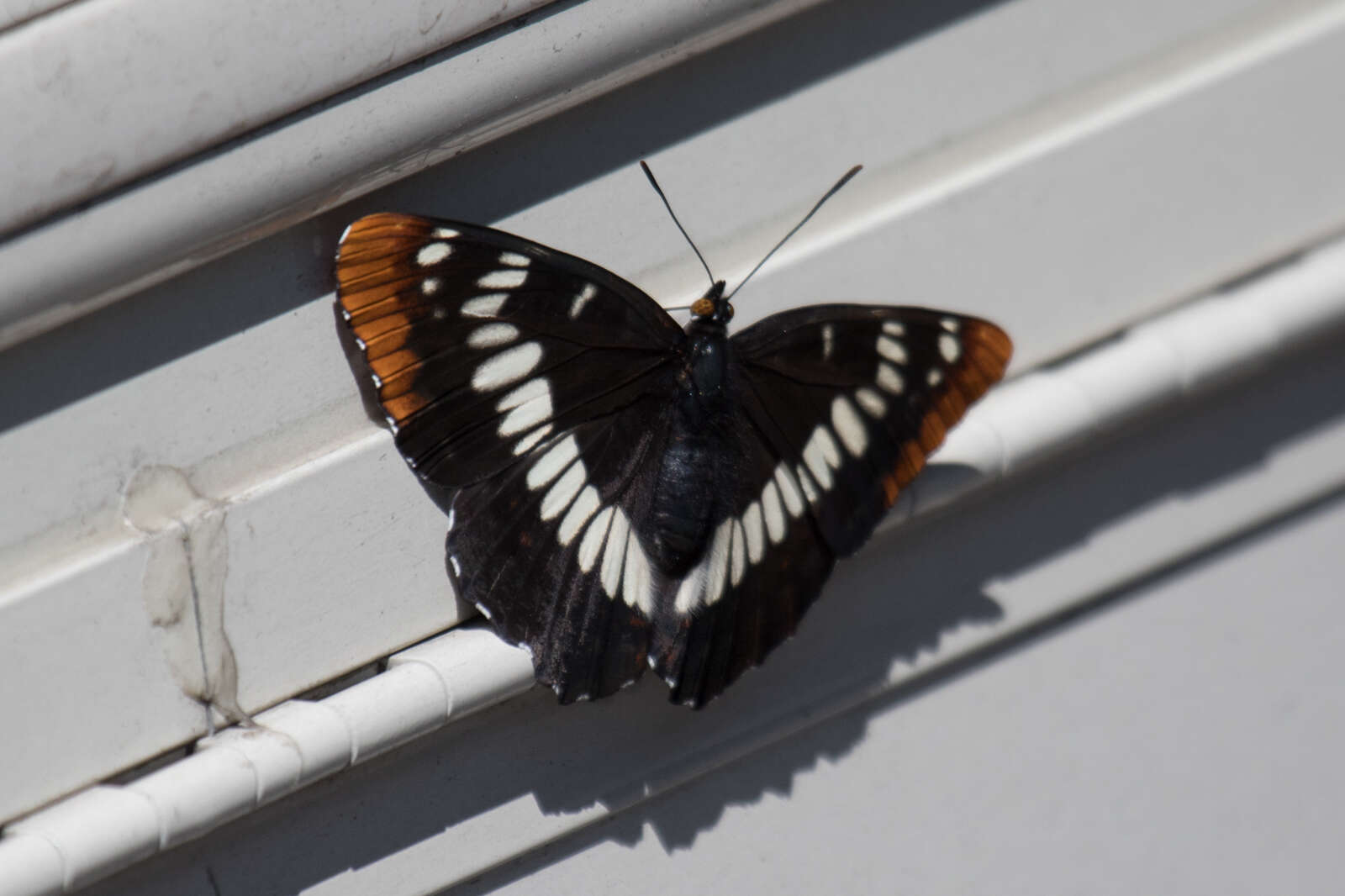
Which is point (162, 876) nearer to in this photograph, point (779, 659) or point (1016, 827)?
point (779, 659)

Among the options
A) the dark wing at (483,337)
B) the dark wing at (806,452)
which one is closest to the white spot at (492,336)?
the dark wing at (483,337)

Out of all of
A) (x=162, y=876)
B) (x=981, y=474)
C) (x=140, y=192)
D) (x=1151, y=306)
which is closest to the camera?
(x=140, y=192)

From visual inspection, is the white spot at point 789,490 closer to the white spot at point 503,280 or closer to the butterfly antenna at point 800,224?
the butterfly antenna at point 800,224

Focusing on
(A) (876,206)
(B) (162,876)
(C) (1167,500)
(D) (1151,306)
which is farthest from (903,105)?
(B) (162,876)

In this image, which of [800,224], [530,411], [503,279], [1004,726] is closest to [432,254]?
[503,279]

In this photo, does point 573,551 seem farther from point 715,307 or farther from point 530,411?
point 715,307

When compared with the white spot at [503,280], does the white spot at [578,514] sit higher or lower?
lower
